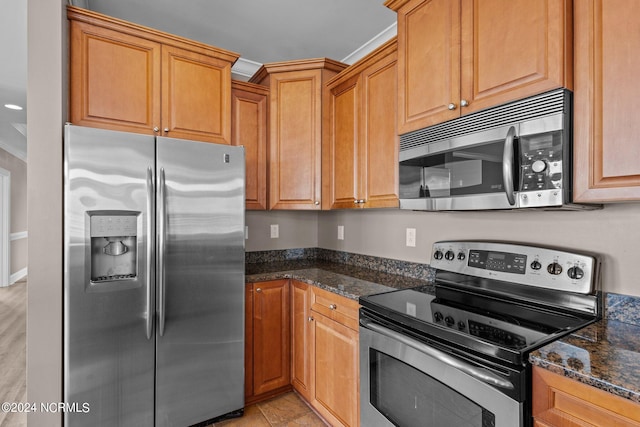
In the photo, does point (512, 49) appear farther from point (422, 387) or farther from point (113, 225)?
point (113, 225)

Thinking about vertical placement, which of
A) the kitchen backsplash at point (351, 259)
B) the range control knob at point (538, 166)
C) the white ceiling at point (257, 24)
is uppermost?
the white ceiling at point (257, 24)

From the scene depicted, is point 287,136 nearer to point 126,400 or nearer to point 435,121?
point 435,121

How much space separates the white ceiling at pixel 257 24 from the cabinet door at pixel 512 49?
1000 mm

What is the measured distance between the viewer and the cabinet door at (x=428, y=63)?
1.49 meters

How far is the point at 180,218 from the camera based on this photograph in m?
1.87

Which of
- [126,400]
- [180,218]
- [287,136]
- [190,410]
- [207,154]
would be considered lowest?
[190,410]

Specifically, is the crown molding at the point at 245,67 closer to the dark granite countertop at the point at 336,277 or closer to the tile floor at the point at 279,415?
the dark granite countertop at the point at 336,277

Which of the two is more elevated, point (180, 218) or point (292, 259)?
point (180, 218)

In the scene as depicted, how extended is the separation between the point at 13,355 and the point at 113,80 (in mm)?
2955

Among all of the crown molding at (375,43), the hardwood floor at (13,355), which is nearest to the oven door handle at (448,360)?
the crown molding at (375,43)

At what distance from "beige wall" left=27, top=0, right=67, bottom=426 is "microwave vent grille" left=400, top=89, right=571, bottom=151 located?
183 centimetres

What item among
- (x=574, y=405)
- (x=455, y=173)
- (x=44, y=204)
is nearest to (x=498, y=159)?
(x=455, y=173)

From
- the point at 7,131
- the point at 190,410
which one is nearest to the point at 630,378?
the point at 190,410

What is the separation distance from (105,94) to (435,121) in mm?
1837
